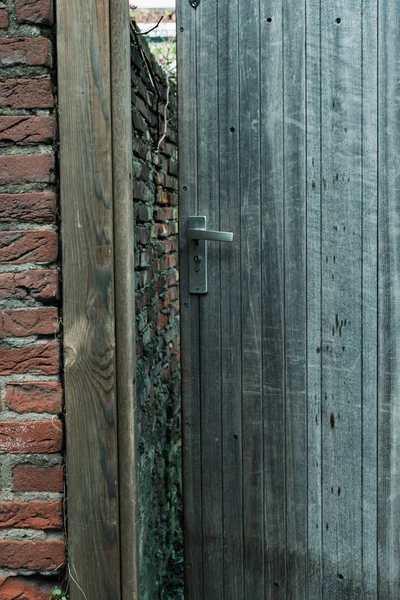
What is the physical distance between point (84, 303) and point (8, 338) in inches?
8.0

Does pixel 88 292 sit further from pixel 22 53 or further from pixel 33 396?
pixel 22 53

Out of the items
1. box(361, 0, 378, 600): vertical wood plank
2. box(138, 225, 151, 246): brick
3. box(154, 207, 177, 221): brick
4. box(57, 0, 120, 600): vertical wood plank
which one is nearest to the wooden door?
box(361, 0, 378, 600): vertical wood plank

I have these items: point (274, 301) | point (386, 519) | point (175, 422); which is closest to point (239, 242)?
point (274, 301)

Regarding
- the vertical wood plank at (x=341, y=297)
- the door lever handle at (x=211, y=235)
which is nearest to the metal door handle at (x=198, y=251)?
the door lever handle at (x=211, y=235)

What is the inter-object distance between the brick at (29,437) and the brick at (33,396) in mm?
39

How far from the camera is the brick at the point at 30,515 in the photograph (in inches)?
79.0

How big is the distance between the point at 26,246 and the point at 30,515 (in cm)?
66

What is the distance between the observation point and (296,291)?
2279 millimetres

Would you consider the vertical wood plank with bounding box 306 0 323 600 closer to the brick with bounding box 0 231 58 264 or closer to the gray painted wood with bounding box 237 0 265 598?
the gray painted wood with bounding box 237 0 265 598

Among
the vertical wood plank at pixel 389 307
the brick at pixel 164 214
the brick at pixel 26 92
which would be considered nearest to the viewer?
the brick at pixel 26 92

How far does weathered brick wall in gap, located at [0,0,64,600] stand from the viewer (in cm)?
196

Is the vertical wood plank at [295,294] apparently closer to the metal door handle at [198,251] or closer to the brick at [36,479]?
the metal door handle at [198,251]

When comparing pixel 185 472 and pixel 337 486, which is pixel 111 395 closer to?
pixel 185 472

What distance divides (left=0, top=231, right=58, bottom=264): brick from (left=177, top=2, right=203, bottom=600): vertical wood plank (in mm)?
472
